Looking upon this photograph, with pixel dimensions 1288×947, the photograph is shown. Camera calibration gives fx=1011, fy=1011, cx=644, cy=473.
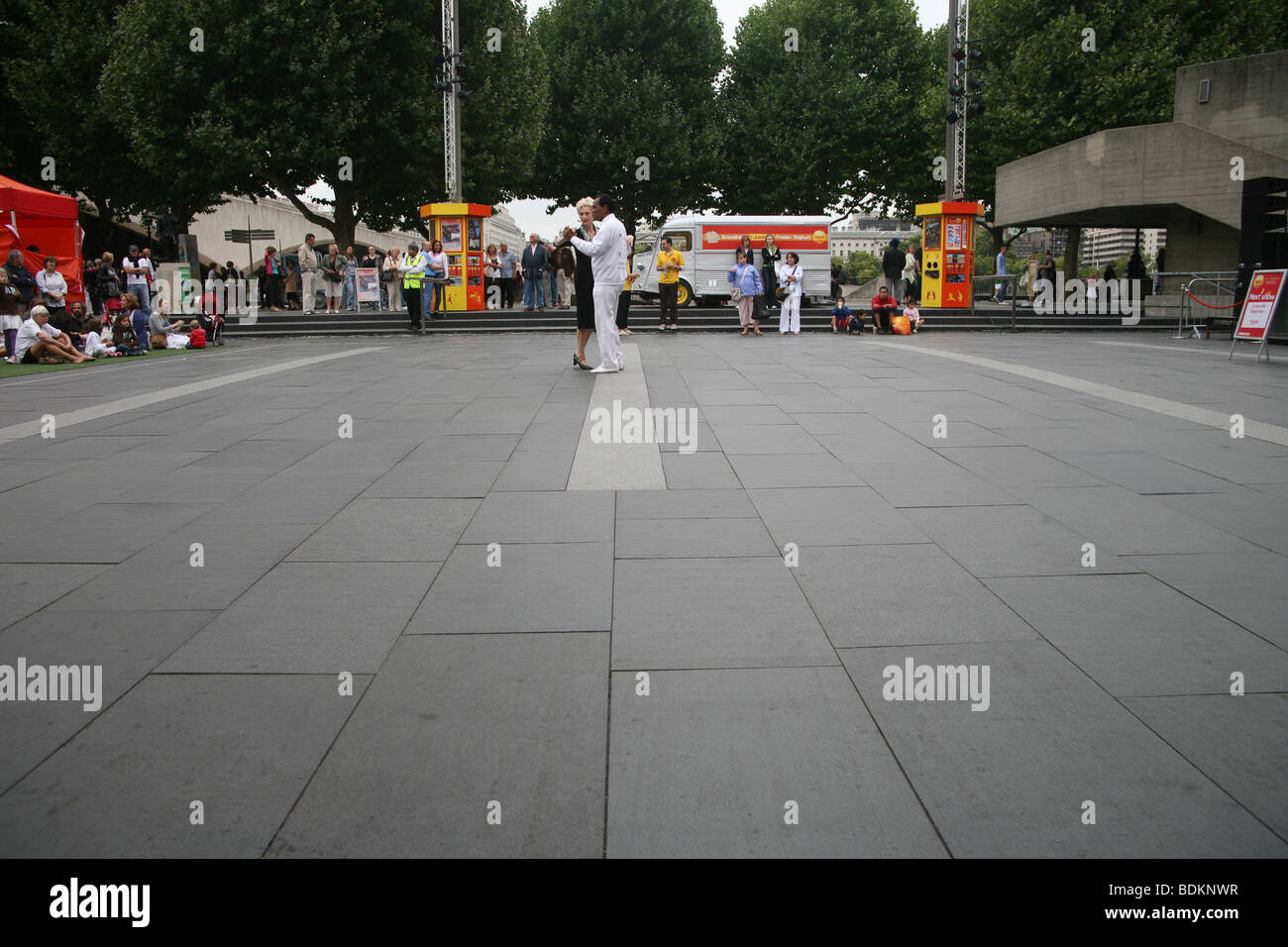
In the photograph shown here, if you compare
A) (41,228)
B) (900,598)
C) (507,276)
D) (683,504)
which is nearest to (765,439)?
(683,504)

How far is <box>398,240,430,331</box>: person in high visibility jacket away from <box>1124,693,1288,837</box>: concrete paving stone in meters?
20.8

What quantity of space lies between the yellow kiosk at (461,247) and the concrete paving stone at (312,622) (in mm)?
21709

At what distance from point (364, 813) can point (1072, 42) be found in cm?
3848

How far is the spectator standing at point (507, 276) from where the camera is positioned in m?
28.5

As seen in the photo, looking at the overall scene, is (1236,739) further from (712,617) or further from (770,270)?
(770,270)

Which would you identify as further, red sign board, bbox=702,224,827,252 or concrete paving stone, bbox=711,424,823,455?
red sign board, bbox=702,224,827,252

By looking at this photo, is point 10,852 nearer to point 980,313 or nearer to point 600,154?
point 980,313

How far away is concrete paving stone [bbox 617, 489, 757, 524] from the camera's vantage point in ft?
16.9

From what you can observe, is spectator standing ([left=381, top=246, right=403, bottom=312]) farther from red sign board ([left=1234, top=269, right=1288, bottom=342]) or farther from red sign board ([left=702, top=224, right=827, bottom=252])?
red sign board ([left=1234, top=269, right=1288, bottom=342])

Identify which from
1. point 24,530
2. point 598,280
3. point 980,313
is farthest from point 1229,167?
point 24,530

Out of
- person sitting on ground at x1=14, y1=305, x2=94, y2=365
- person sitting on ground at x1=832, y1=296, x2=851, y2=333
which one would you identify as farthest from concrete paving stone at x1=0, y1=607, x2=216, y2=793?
person sitting on ground at x1=832, y1=296, x2=851, y2=333
